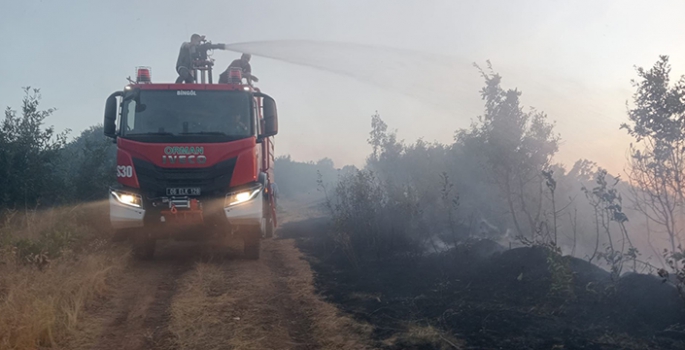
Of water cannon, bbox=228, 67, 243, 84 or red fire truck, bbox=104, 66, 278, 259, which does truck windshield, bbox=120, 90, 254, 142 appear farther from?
water cannon, bbox=228, 67, 243, 84

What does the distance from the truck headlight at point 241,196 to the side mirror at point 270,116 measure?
1155 mm

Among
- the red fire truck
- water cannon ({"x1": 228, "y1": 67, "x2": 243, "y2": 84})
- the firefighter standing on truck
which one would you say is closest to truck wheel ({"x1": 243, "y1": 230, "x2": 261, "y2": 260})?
the red fire truck

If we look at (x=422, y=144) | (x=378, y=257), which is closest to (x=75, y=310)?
(x=378, y=257)

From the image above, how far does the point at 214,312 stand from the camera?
6926 millimetres

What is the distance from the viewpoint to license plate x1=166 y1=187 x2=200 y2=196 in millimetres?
9523

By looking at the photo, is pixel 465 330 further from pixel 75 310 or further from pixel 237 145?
pixel 237 145

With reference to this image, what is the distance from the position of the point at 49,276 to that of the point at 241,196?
3.31 meters

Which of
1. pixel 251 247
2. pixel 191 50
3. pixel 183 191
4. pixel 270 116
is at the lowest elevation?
pixel 251 247

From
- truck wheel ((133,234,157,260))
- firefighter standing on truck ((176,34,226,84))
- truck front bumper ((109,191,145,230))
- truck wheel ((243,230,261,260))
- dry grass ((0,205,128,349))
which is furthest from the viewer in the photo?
firefighter standing on truck ((176,34,226,84))

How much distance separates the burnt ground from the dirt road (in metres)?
0.49

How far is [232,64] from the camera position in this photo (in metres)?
13.7

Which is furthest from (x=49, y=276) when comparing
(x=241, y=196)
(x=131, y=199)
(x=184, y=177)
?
(x=241, y=196)

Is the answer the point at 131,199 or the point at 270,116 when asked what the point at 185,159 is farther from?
the point at 270,116

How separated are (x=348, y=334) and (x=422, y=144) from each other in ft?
68.8
